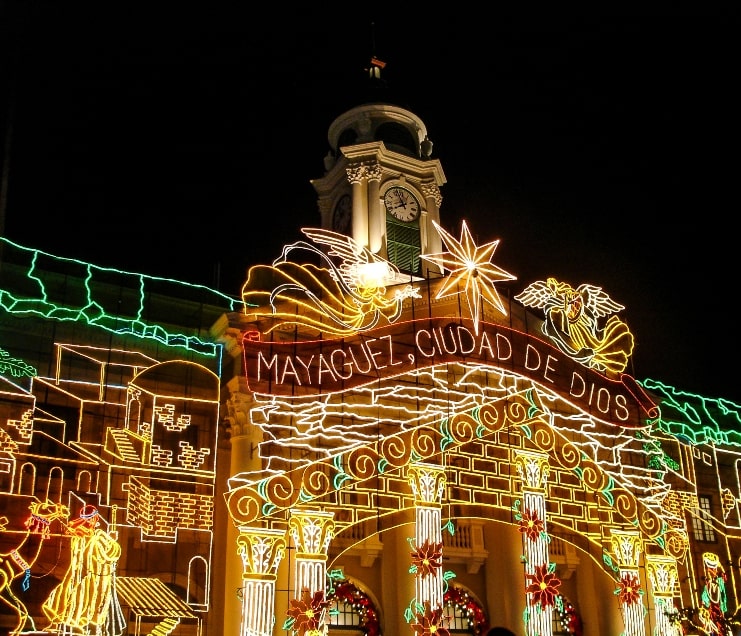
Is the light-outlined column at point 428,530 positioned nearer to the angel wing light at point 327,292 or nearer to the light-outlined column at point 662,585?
the angel wing light at point 327,292

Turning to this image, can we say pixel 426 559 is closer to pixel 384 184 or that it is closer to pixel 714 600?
pixel 714 600

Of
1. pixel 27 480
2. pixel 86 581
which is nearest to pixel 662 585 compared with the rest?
pixel 86 581

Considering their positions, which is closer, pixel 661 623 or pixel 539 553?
pixel 539 553

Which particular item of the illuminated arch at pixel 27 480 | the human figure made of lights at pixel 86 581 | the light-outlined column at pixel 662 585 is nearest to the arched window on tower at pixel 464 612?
the light-outlined column at pixel 662 585

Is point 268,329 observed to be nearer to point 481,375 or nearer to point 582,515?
point 481,375

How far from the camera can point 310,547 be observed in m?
24.5

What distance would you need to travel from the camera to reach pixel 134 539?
81.3 feet

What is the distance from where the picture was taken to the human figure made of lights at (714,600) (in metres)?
30.5

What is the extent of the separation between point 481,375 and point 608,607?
940 cm

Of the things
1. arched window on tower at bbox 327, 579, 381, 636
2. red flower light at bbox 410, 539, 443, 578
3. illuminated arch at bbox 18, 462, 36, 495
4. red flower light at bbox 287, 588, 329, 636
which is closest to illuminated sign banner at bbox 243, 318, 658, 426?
red flower light at bbox 410, 539, 443, 578

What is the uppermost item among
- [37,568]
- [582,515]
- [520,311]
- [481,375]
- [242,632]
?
[520,311]

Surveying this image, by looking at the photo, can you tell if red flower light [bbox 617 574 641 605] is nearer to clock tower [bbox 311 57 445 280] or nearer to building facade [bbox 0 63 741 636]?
building facade [bbox 0 63 741 636]

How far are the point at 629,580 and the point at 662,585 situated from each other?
1549 millimetres

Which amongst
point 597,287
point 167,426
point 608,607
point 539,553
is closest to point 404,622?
point 539,553
